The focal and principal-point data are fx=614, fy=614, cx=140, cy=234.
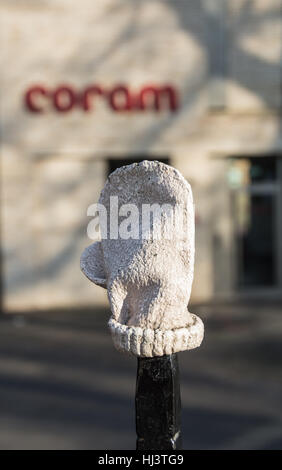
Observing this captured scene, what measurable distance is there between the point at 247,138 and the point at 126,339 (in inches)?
369

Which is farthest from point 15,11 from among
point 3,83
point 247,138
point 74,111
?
point 247,138

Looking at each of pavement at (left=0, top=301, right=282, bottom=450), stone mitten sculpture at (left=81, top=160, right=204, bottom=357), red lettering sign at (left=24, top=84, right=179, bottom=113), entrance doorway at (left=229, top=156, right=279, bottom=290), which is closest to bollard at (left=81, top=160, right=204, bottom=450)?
stone mitten sculpture at (left=81, top=160, right=204, bottom=357)

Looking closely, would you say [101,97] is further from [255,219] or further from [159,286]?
[159,286]

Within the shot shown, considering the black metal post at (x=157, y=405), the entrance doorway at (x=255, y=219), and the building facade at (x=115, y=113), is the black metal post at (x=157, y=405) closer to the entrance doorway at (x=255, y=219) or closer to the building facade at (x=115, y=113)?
the building facade at (x=115, y=113)

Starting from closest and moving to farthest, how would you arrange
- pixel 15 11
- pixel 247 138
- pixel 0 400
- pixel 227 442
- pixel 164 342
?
1. pixel 164 342
2. pixel 227 442
3. pixel 0 400
4. pixel 15 11
5. pixel 247 138

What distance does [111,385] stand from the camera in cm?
688

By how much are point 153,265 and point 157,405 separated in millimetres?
541

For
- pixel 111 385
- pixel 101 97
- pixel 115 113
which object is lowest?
pixel 111 385

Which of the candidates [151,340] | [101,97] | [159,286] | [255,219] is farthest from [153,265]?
[255,219]

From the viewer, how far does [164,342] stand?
7.52ft

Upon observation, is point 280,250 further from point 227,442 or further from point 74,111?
point 227,442

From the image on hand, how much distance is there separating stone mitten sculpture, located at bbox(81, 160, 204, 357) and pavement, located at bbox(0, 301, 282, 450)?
321 cm

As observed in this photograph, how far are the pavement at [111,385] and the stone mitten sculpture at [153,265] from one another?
10.5ft

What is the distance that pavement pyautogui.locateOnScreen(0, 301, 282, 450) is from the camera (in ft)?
18.0
